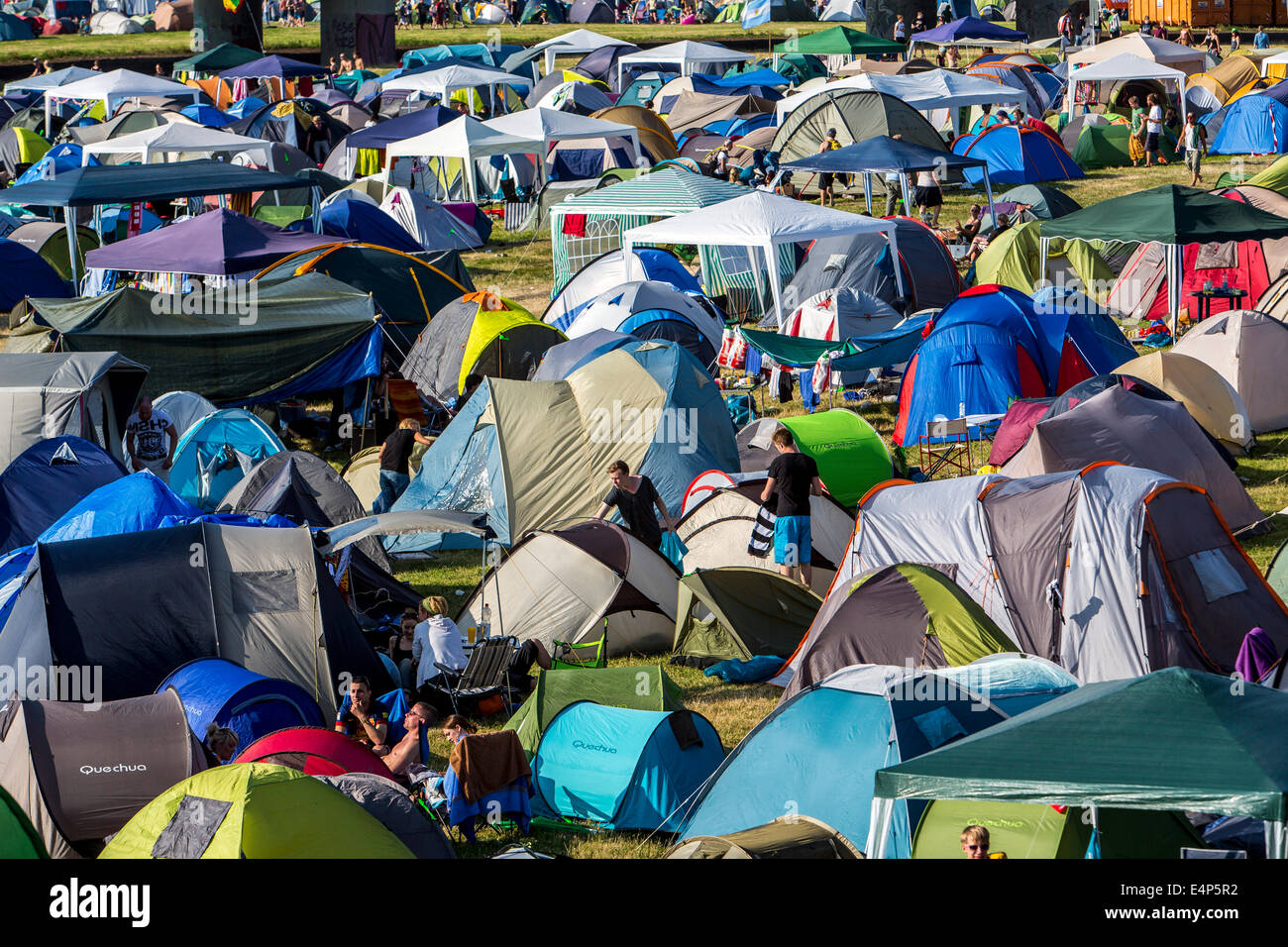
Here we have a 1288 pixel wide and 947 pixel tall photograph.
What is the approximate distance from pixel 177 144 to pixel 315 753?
22.9 m

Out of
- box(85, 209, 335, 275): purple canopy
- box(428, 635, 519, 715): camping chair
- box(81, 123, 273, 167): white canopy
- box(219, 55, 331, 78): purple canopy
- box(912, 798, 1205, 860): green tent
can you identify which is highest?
box(219, 55, 331, 78): purple canopy

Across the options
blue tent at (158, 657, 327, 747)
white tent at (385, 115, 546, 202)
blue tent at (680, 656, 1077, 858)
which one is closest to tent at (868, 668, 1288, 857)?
blue tent at (680, 656, 1077, 858)

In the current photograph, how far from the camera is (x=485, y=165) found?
110ft

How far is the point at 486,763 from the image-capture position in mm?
9422

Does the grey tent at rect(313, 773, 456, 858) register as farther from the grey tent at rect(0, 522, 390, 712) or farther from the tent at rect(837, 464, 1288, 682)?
the tent at rect(837, 464, 1288, 682)

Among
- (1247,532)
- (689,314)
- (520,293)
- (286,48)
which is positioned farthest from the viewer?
(286,48)

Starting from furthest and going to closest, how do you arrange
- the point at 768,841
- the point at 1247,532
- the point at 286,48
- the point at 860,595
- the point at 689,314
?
1. the point at 286,48
2. the point at 689,314
3. the point at 1247,532
4. the point at 860,595
5. the point at 768,841

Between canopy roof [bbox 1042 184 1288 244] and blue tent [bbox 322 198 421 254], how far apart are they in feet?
34.3

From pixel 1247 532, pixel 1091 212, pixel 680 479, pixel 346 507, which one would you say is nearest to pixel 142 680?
pixel 346 507

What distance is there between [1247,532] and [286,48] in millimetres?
48828

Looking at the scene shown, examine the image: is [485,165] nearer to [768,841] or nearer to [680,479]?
[680,479]

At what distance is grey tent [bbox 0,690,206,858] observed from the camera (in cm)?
916

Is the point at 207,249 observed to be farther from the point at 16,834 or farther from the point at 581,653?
the point at 16,834

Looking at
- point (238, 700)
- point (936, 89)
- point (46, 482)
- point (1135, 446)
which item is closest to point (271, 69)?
point (936, 89)
